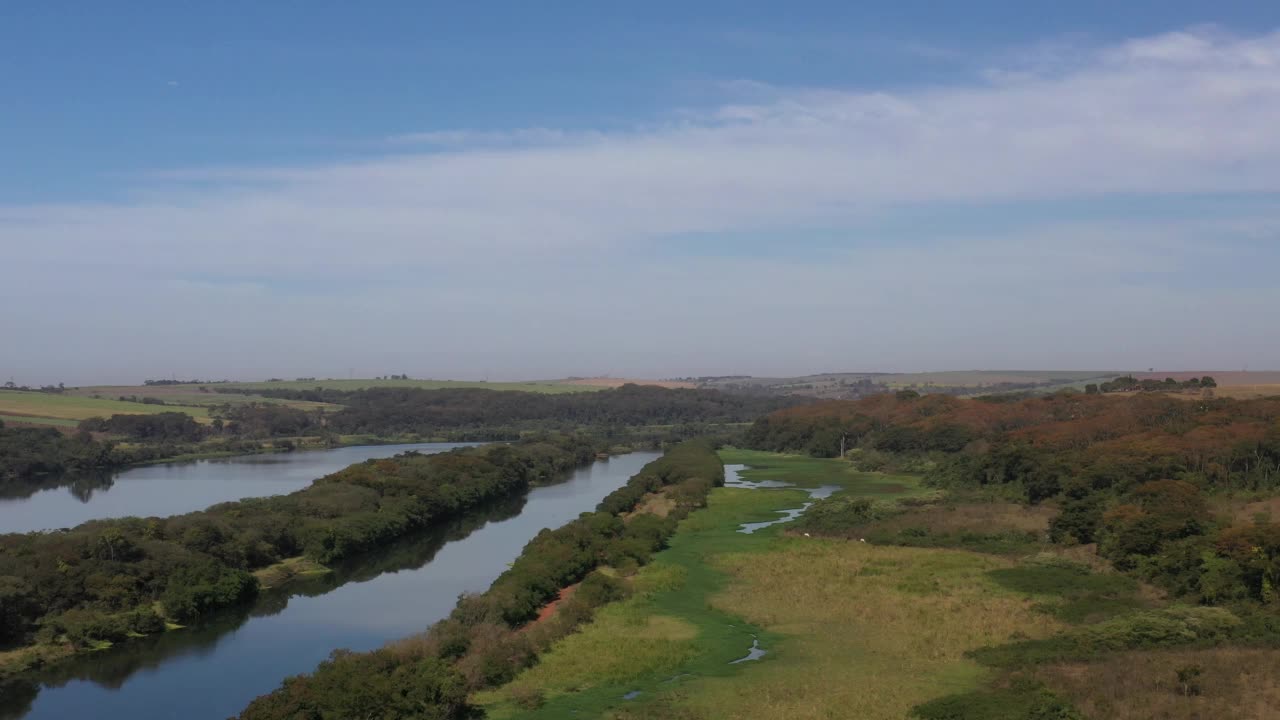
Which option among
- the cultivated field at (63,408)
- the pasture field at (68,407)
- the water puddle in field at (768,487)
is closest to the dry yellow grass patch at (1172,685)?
the water puddle in field at (768,487)

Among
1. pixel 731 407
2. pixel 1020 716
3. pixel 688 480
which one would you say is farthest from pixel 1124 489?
pixel 731 407

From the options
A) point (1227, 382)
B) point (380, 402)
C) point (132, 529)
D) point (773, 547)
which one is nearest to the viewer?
point (132, 529)

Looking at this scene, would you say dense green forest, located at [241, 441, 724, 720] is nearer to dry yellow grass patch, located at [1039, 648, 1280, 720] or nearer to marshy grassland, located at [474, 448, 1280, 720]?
marshy grassland, located at [474, 448, 1280, 720]

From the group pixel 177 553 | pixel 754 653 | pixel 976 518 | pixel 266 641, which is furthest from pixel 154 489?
pixel 754 653

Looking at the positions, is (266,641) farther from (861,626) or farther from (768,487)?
(768,487)

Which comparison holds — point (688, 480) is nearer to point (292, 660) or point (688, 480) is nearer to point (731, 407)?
point (292, 660)

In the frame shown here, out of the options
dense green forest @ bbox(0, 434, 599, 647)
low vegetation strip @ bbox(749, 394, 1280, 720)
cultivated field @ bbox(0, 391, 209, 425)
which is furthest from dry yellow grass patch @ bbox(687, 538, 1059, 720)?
cultivated field @ bbox(0, 391, 209, 425)
